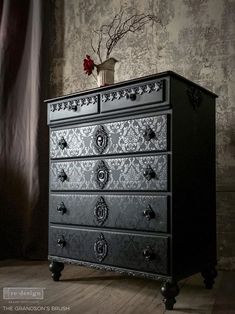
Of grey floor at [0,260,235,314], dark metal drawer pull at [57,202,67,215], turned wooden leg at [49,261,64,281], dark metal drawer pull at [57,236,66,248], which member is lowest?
grey floor at [0,260,235,314]

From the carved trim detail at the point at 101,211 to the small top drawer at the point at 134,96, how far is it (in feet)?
1.90

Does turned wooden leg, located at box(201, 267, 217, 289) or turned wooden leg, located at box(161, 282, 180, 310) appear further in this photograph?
turned wooden leg, located at box(201, 267, 217, 289)

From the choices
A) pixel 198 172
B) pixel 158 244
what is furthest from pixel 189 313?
pixel 198 172

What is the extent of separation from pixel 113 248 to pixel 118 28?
1973mm

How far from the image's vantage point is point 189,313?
1.83 m

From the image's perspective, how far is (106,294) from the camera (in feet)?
7.00

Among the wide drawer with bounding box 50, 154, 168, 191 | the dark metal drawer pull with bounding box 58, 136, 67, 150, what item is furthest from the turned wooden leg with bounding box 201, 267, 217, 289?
the dark metal drawer pull with bounding box 58, 136, 67, 150

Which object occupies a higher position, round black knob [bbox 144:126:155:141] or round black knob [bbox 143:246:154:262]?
round black knob [bbox 144:126:155:141]

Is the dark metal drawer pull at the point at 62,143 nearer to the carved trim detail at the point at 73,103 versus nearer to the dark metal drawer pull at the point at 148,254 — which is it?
the carved trim detail at the point at 73,103

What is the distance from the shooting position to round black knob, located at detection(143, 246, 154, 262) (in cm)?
192

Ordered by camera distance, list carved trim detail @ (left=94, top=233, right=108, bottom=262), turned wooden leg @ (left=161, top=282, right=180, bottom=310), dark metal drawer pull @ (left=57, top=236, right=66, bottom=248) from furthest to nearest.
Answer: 1. dark metal drawer pull @ (left=57, top=236, right=66, bottom=248)
2. carved trim detail @ (left=94, top=233, right=108, bottom=262)
3. turned wooden leg @ (left=161, top=282, right=180, bottom=310)

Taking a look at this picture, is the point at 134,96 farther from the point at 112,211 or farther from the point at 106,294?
the point at 106,294

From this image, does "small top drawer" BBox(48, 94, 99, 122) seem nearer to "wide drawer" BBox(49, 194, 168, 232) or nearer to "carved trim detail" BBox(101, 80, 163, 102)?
"carved trim detail" BBox(101, 80, 163, 102)

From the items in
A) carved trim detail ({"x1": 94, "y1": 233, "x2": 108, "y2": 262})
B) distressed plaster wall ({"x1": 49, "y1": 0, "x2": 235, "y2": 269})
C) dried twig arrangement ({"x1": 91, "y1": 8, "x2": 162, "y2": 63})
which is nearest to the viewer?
carved trim detail ({"x1": 94, "y1": 233, "x2": 108, "y2": 262})
